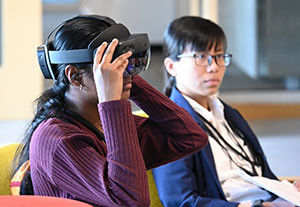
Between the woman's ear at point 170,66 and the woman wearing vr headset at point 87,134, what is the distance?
831mm

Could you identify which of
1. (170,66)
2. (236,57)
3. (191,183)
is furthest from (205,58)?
(236,57)

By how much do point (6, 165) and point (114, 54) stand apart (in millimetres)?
462

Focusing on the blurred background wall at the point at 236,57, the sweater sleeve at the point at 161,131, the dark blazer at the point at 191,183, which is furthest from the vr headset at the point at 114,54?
the blurred background wall at the point at 236,57

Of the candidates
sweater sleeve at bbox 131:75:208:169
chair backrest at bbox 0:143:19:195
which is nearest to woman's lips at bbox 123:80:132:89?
sweater sleeve at bbox 131:75:208:169

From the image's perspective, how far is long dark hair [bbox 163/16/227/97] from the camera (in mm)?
2143

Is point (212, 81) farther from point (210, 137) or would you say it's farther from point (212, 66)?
point (210, 137)

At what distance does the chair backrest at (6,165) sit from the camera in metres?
1.47

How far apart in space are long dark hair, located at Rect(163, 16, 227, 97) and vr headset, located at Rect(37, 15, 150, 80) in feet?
2.56

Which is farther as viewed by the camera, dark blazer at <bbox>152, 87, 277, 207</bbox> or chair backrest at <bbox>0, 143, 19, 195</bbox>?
dark blazer at <bbox>152, 87, 277, 207</bbox>

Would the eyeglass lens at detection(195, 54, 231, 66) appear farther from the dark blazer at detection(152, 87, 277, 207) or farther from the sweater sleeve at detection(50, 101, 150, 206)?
the sweater sleeve at detection(50, 101, 150, 206)

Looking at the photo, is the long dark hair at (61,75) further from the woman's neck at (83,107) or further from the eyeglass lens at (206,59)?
the eyeglass lens at (206,59)

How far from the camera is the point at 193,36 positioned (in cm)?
216

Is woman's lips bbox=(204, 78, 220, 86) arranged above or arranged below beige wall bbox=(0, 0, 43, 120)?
above

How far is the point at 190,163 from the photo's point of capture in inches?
73.5
